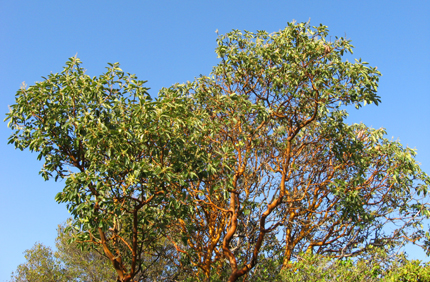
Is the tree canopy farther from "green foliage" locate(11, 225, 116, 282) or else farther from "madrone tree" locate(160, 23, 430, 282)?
"green foliage" locate(11, 225, 116, 282)

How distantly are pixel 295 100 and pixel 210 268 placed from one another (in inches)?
246

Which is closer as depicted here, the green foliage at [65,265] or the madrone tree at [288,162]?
the madrone tree at [288,162]

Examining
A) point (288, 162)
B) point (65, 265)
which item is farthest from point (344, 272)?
point (65, 265)

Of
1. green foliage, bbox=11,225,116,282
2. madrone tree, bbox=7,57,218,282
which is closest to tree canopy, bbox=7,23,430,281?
madrone tree, bbox=7,57,218,282

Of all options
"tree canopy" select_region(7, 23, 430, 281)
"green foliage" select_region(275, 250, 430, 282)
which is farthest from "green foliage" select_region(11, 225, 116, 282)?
"green foliage" select_region(275, 250, 430, 282)

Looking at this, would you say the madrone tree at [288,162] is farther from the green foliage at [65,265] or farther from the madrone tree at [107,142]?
the green foliage at [65,265]

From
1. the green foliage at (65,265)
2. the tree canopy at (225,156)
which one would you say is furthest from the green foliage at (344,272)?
the green foliage at (65,265)

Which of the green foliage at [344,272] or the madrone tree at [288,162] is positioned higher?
the madrone tree at [288,162]

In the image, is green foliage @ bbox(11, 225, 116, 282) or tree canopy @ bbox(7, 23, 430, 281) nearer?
tree canopy @ bbox(7, 23, 430, 281)

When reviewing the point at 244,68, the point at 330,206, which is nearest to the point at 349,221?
the point at 330,206

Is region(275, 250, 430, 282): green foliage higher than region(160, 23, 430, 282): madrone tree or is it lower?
lower

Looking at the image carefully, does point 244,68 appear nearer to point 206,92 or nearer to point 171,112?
point 206,92

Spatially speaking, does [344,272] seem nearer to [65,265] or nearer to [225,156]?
[225,156]

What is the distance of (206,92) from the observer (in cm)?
1438
